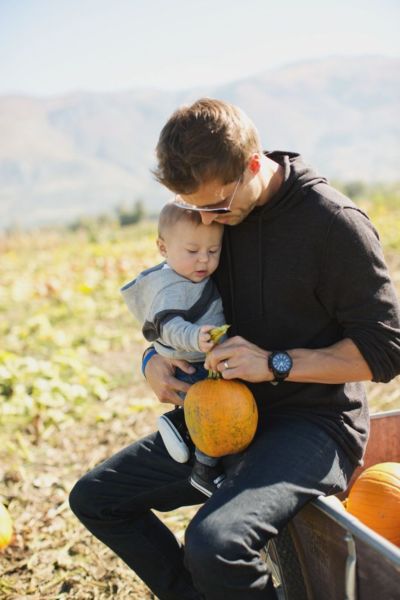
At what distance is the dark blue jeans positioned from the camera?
2.05 m

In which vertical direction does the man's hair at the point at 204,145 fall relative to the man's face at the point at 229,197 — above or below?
Answer: above

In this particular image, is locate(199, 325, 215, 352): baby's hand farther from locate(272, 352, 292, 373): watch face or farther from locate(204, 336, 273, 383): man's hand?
locate(272, 352, 292, 373): watch face

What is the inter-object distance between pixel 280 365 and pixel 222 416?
0.28m

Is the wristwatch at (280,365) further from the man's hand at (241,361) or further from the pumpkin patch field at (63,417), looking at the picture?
the pumpkin patch field at (63,417)

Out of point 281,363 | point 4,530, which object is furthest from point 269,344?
point 4,530

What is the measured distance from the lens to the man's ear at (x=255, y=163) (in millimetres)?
2378

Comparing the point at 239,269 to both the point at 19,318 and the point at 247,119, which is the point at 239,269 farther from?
the point at 19,318

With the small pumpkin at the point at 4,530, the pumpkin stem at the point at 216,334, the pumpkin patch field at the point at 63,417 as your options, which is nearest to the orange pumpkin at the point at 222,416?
the pumpkin stem at the point at 216,334

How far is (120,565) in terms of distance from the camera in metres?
3.53

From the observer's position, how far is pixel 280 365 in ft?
7.60

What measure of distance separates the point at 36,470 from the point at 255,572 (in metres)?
2.94

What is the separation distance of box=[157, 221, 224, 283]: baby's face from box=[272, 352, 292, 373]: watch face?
1.74ft

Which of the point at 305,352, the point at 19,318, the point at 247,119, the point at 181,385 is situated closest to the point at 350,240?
the point at 305,352

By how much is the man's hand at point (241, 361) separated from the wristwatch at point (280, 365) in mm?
18
